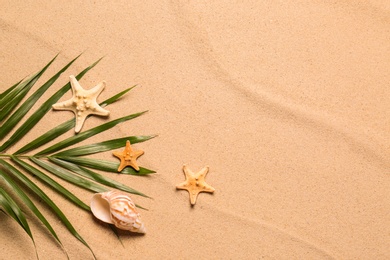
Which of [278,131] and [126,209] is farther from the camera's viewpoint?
[278,131]

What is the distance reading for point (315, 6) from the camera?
2.15 meters

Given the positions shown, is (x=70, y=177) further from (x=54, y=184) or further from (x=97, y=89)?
(x=97, y=89)

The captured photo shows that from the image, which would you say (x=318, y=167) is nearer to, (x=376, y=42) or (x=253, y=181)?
(x=253, y=181)

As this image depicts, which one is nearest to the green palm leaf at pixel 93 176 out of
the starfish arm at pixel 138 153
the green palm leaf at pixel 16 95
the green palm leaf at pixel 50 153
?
the green palm leaf at pixel 50 153

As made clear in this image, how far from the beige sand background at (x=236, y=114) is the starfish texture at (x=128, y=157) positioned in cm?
5

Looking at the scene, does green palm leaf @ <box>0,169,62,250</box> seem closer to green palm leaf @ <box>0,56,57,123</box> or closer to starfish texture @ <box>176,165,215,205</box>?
green palm leaf @ <box>0,56,57,123</box>

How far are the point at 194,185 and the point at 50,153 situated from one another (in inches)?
20.7

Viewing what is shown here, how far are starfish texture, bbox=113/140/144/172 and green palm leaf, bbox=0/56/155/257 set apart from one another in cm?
2

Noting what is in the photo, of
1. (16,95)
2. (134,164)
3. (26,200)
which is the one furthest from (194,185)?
(16,95)

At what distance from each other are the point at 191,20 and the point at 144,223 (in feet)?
2.50

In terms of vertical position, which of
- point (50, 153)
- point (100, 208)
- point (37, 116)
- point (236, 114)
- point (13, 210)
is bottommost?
point (13, 210)

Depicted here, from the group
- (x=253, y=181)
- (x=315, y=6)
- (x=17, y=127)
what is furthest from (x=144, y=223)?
(x=315, y=6)

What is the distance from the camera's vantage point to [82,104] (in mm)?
2049

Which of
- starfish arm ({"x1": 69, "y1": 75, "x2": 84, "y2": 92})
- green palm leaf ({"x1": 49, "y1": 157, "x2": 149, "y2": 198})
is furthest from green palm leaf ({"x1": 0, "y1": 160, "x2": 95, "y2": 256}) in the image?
starfish arm ({"x1": 69, "y1": 75, "x2": 84, "y2": 92})
